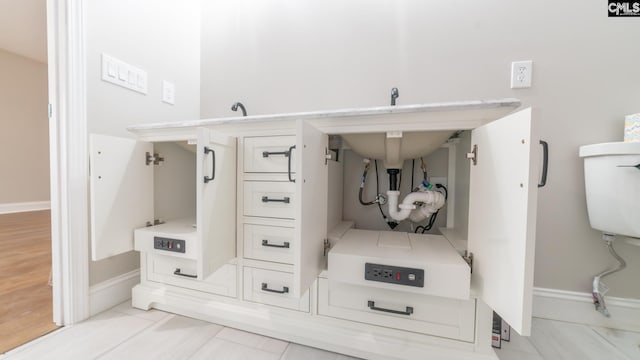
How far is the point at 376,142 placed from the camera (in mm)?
990

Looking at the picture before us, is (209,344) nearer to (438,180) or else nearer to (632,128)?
(438,180)

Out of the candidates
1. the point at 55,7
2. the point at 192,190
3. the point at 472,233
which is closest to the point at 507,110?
the point at 472,233

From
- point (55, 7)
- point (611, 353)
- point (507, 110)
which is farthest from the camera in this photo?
point (55, 7)

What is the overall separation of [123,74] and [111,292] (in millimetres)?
1002

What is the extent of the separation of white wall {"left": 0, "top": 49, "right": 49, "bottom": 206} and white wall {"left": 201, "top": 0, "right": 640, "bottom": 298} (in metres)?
3.79

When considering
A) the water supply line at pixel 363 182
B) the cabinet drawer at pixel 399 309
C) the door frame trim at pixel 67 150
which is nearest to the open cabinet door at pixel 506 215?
the cabinet drawer at pixel 399 309

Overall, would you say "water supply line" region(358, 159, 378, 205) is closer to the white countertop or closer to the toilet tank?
the white countertop

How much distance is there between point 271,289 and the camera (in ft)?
3.00

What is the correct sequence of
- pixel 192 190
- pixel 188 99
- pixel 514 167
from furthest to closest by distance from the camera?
pixel 188 99 → pixel 192 190 → pixel 514 167

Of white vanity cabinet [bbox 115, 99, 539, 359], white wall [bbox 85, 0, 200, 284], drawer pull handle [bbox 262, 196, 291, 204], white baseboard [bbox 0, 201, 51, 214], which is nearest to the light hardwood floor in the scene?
white wall [bbox 85, 0, 200, 284]

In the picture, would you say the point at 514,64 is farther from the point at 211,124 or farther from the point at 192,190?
the point at 192,190

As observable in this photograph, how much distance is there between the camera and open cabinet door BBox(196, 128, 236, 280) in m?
0.76

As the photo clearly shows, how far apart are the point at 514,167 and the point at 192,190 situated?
146 centimetres

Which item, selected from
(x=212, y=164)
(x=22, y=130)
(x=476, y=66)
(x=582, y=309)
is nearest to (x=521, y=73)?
(x=476, y=66)
